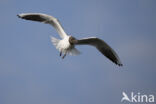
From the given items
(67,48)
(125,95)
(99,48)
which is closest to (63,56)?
(67,48)

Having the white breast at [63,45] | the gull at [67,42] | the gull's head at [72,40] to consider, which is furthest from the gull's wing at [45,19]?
the gull's head at [72,40]

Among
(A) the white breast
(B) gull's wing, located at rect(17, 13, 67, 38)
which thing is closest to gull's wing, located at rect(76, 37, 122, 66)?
(A) the white breast

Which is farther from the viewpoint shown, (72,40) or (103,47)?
(103,47)

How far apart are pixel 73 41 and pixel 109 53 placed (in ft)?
3.07

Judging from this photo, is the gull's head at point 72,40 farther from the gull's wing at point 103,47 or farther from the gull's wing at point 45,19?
the gull's wing at point 45,19

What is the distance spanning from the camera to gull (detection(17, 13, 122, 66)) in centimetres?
995

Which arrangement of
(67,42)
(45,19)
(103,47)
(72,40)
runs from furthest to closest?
(45,19) < (103,47) < (67,42) < (72,40)

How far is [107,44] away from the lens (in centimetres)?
1016

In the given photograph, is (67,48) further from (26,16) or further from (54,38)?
(26,16)

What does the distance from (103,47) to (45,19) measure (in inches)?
56.6

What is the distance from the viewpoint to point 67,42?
9961 mm

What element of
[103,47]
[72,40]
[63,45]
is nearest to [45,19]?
[63,45]

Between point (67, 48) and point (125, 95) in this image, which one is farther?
point (125, 95)

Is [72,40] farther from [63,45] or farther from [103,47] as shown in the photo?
[103,47]
